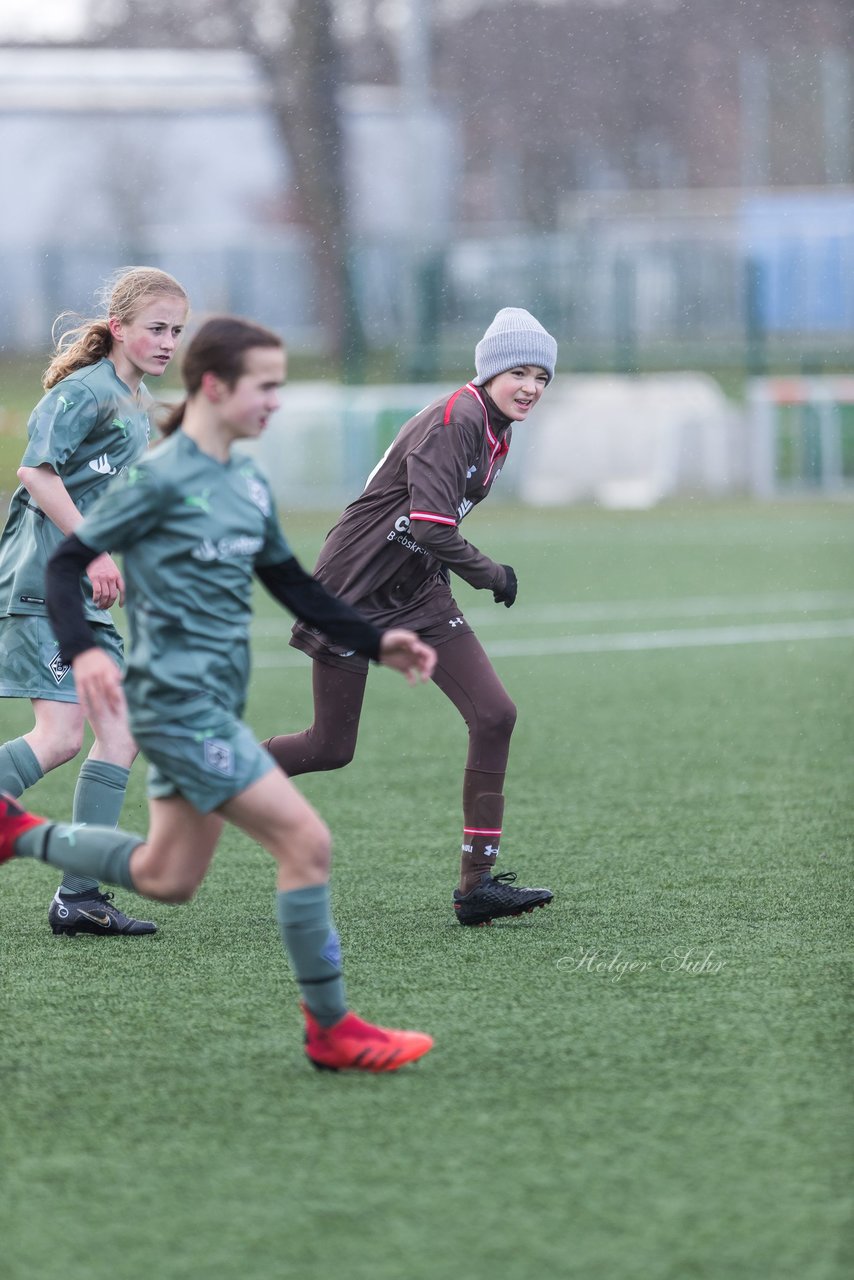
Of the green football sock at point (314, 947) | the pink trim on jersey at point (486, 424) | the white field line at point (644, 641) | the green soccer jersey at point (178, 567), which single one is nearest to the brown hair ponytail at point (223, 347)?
the green soccer jersey at point (178, 567)

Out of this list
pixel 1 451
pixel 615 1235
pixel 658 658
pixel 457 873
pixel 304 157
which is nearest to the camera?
pixel 615 1235

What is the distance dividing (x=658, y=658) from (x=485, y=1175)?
24.6 ft

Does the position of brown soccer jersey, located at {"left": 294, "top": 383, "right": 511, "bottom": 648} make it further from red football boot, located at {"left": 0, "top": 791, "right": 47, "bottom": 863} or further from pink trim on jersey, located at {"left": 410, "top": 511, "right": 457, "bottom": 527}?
red football boot, located at {"left": 0, "top": 791, "right": 47, "bottom": 863}

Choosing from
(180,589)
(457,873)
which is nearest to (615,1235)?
(180,589)

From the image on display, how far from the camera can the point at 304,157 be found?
22734 millimetres

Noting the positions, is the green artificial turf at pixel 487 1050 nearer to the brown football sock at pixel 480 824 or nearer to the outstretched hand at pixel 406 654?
the brown football sock at pixel 480 824

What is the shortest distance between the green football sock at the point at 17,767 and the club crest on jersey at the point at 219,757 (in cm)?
162

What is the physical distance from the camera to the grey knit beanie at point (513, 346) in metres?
4.93

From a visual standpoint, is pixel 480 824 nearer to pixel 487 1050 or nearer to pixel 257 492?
pixel 487 1050

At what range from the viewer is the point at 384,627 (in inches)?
200

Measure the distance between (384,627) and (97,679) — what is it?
167 centimetres

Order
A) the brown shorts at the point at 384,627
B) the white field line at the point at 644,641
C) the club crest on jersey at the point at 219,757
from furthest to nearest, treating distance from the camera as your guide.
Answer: the white field line at the point at 644,641, the brown shorts at the point at 384,627, the club crest on jersey at the point at 219,757

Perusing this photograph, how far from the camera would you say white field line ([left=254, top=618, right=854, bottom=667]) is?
1083 cm

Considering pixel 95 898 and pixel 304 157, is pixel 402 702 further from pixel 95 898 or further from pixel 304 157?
pixel 304 157
